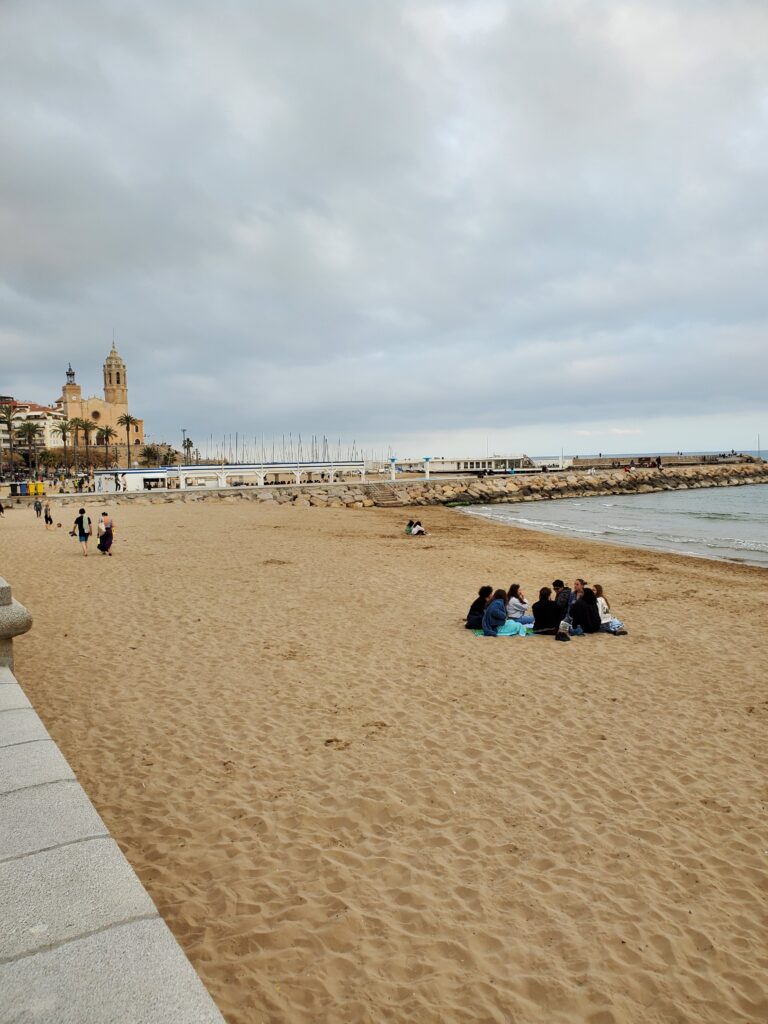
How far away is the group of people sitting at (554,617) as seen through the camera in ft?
37.8

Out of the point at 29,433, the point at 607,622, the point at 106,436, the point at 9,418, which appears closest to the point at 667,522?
the point at 607,622

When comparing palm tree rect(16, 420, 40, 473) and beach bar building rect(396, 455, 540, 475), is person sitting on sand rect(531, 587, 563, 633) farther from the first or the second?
palm tree rect(16, 420, 40, 473)

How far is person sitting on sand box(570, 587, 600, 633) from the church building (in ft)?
406

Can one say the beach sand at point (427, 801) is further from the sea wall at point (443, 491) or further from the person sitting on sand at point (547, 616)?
the sea wall at point (443, 491)

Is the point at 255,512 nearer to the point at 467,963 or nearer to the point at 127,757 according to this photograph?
the point at 127,757

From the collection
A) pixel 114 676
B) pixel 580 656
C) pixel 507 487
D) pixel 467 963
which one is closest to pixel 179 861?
pixel 467 963

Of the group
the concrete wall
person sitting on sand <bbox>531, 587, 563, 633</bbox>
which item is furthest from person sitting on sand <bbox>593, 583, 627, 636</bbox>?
the concrete wall

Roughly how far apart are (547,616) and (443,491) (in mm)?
53400

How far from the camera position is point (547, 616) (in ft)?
38.7

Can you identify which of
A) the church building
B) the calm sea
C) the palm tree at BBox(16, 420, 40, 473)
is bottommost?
the calm sea

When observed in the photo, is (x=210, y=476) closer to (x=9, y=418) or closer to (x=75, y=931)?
(x=9, y=418)

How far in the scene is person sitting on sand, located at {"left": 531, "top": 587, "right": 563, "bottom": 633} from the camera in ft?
38.5

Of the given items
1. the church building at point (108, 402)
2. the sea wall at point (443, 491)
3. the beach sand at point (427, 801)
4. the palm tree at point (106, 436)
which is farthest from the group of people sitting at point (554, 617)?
the church building at point (108, 402)

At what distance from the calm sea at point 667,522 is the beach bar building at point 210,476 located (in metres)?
24.5
